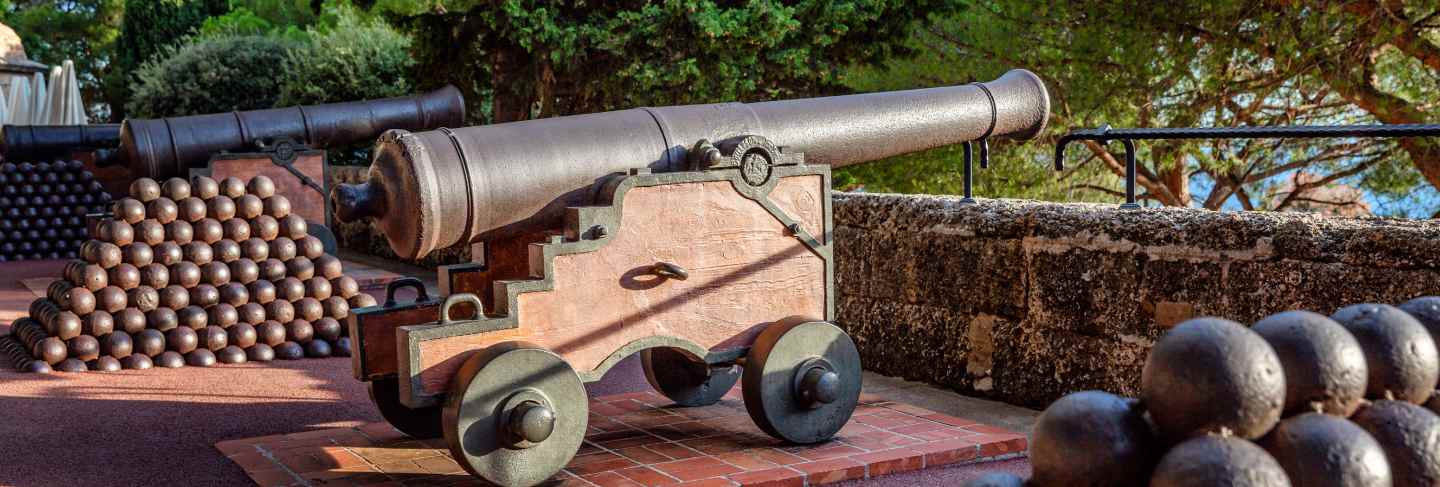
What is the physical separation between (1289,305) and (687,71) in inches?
285

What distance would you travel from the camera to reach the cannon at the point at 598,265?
3.33 meters

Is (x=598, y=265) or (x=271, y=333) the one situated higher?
(x=598, y=265)

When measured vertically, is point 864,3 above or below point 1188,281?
above

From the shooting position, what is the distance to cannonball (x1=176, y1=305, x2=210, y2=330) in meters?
5.91

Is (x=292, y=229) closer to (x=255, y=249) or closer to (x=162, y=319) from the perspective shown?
(x=255, y=249)

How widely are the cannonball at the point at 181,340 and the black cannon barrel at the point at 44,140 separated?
743cm

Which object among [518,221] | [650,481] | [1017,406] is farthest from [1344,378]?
[1017,406]

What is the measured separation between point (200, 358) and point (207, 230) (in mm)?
641

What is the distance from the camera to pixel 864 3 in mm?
10812

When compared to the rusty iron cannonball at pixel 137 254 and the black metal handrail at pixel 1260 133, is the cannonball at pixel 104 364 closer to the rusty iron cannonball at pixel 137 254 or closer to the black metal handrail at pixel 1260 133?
the rusty iron cannonball at pixel 137 254

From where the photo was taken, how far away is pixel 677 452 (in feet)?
12.4

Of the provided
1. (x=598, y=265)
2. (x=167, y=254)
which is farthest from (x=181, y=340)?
(x=598, y=265)

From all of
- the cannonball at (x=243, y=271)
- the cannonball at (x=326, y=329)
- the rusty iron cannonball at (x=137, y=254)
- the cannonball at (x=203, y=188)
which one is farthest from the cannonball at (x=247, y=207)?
the cannonball at (x=326, y=329)

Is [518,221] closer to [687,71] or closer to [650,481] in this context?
[650,481]
